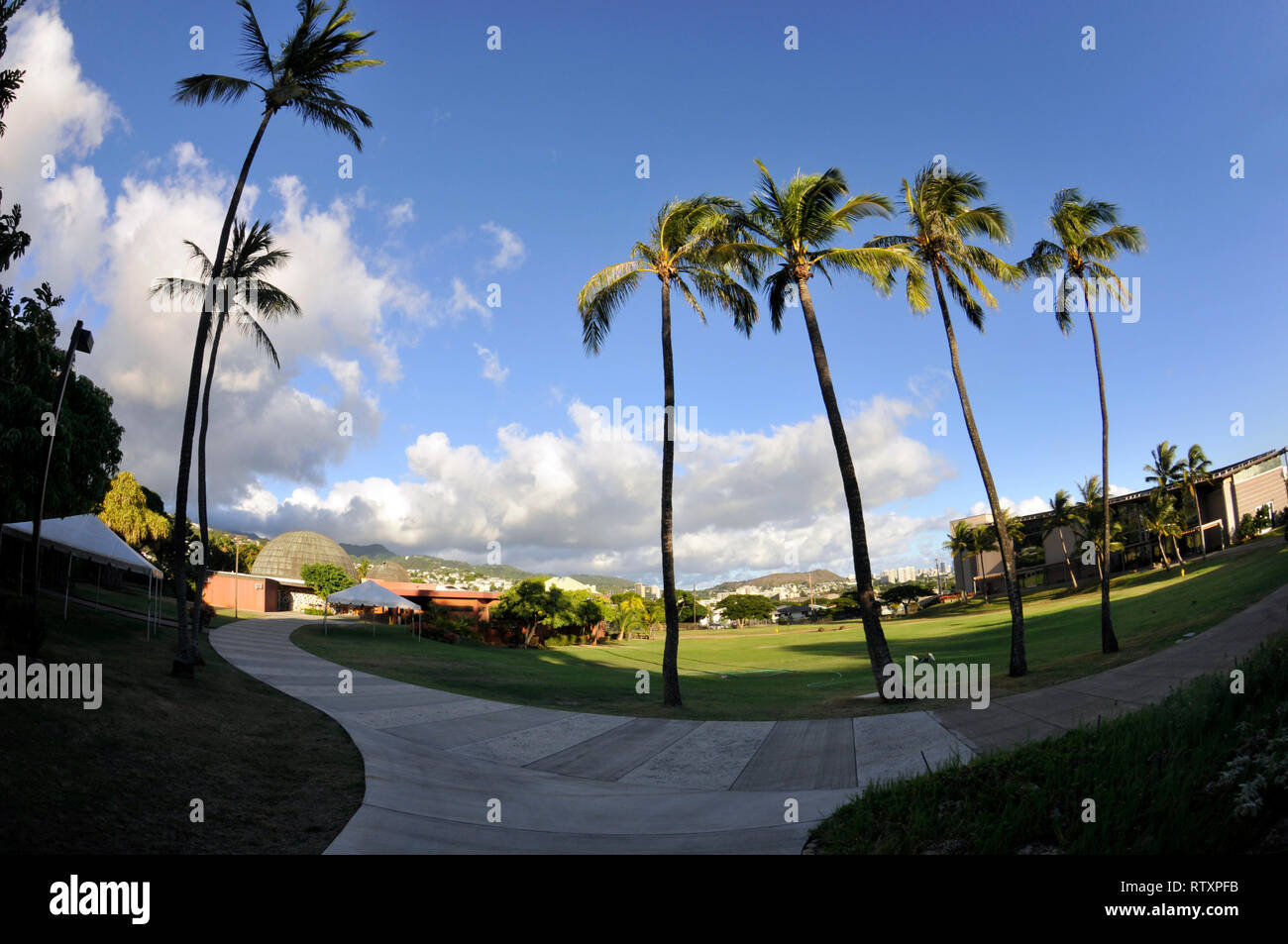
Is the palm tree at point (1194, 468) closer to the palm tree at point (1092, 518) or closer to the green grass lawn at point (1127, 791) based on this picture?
the palm tree at point (1092, 518)

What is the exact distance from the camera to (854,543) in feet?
55.1

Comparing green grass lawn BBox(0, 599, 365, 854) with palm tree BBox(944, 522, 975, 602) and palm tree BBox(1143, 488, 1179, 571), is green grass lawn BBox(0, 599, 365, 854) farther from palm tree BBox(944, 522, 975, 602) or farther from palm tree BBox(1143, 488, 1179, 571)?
palm tree BBox(944, 522, 975, 602)

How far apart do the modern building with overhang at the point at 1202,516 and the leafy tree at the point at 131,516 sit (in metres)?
85.4

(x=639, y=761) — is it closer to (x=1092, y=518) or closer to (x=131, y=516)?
(x=131, y=516)

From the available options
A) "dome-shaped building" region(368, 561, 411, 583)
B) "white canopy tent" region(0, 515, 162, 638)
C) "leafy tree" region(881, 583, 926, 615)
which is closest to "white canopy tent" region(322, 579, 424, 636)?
"white canopy tent" region(0, 515, 162, 638)

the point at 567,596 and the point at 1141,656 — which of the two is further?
the point at 567,596

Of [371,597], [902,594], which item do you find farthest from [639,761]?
[902,594]

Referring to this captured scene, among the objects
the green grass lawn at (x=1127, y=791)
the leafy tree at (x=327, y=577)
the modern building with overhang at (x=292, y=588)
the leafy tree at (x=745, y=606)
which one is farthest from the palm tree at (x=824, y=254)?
the leafy tree at (x=745, y=606)

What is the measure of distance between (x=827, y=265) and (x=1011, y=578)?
10633 millimetres

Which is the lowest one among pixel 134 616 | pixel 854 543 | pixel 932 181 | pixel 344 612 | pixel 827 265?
pixel 344 612

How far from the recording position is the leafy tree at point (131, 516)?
46.7m

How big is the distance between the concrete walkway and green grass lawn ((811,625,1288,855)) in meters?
1.25
